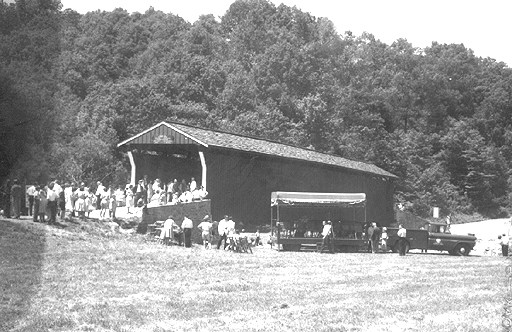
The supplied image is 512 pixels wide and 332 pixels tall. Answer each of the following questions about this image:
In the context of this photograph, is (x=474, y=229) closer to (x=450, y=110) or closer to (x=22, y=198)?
(x=450, y=110)

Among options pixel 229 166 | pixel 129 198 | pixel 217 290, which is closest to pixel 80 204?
pixel 129 198

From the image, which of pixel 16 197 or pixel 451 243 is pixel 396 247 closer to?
pixel 451 243

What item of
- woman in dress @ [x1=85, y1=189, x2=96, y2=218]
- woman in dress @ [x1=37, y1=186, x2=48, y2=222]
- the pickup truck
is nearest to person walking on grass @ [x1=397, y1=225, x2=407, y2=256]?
the pickup truck

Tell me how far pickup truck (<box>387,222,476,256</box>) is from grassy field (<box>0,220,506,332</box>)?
895cm

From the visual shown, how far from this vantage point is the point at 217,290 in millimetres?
18172

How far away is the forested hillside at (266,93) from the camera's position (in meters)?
57.0

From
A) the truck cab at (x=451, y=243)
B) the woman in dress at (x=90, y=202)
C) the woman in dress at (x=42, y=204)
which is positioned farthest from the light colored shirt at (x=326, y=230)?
the woman in dress at (x=42, y=204)

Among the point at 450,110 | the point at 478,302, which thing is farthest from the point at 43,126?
the point at 450,110

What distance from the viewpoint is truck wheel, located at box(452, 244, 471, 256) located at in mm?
39062

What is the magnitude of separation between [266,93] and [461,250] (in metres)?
43.8

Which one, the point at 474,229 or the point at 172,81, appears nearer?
the point at 474,229

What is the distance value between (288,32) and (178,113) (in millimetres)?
25110

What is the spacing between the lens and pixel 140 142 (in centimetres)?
3969

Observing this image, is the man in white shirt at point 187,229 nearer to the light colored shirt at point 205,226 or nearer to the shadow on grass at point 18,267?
the light colored shirt at point 205,226
